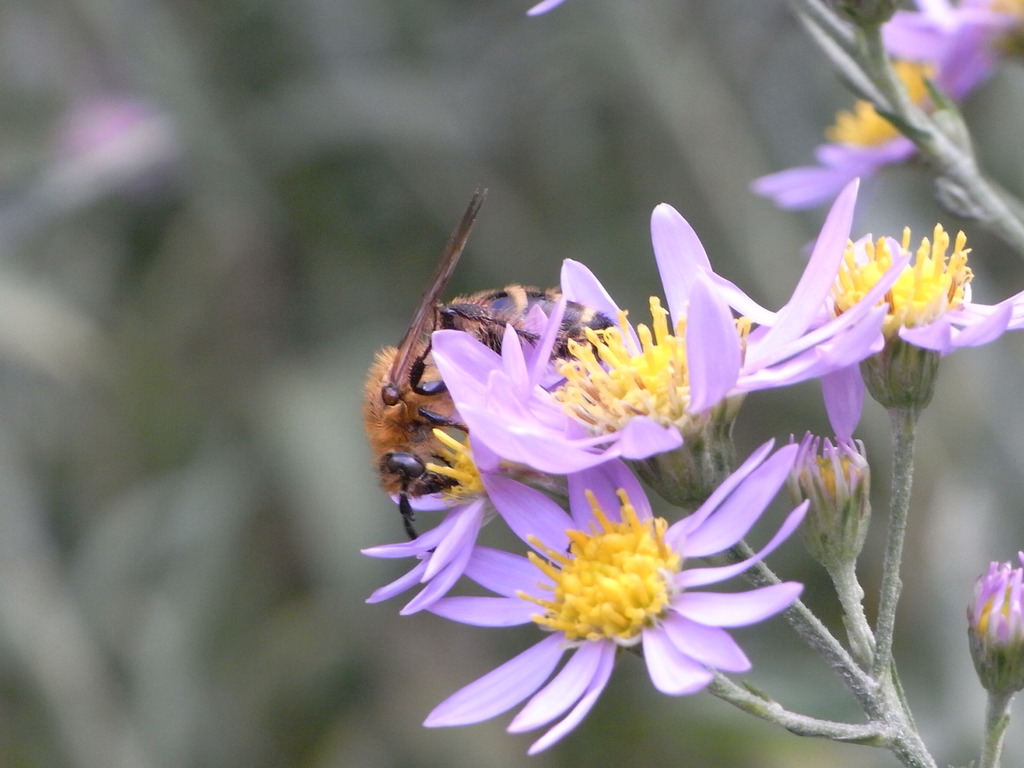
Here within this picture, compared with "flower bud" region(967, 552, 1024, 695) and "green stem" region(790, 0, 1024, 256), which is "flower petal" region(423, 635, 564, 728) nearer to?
"flower bud" region(967, 552, 1024, 695)

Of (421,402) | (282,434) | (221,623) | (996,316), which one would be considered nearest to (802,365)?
(996,316)

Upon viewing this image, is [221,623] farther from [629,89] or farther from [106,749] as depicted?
[629,89]

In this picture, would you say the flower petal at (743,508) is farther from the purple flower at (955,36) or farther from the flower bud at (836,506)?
the purple flower at (955,36)

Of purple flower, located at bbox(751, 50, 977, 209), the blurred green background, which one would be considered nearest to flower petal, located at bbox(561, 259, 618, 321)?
purple flower, located at bbox(751, 50, 977, 209)

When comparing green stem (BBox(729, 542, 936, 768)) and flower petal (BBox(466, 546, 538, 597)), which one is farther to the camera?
flower petal (BBox(466, 546, 538, 597))

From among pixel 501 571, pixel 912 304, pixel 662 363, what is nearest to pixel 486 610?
pixel 501 571
